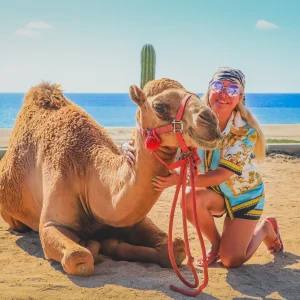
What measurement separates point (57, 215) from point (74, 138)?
720mm

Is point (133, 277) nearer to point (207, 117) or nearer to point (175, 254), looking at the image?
point (175, 254)

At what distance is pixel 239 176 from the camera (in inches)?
199

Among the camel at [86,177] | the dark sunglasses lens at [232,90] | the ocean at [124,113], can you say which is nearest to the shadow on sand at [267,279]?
the camel at [86,177]

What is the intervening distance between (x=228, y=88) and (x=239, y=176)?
2.51 feet

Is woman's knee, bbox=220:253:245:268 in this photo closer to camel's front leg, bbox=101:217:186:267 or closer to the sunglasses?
camel's front leg, bbox=101:217:186:267

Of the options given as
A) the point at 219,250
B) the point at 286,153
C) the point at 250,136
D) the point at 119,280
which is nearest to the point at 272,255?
the point at 219,250

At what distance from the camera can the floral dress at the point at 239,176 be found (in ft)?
16.2

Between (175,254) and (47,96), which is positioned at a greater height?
(47,96)

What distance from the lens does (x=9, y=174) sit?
5648mm

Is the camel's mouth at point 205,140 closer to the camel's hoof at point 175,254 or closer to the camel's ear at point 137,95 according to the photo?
the camel's ear at point 137,95

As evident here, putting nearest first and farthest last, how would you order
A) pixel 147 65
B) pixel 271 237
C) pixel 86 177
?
1. pixel 86 177
2. pixel 271 237
3. pixel 147 65

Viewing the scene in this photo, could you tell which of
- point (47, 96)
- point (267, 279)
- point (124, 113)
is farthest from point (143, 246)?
point (124, 113)

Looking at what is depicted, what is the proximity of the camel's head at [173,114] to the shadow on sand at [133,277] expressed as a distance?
1.01 m

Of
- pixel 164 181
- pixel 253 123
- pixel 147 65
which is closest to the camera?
pixel 164 181
